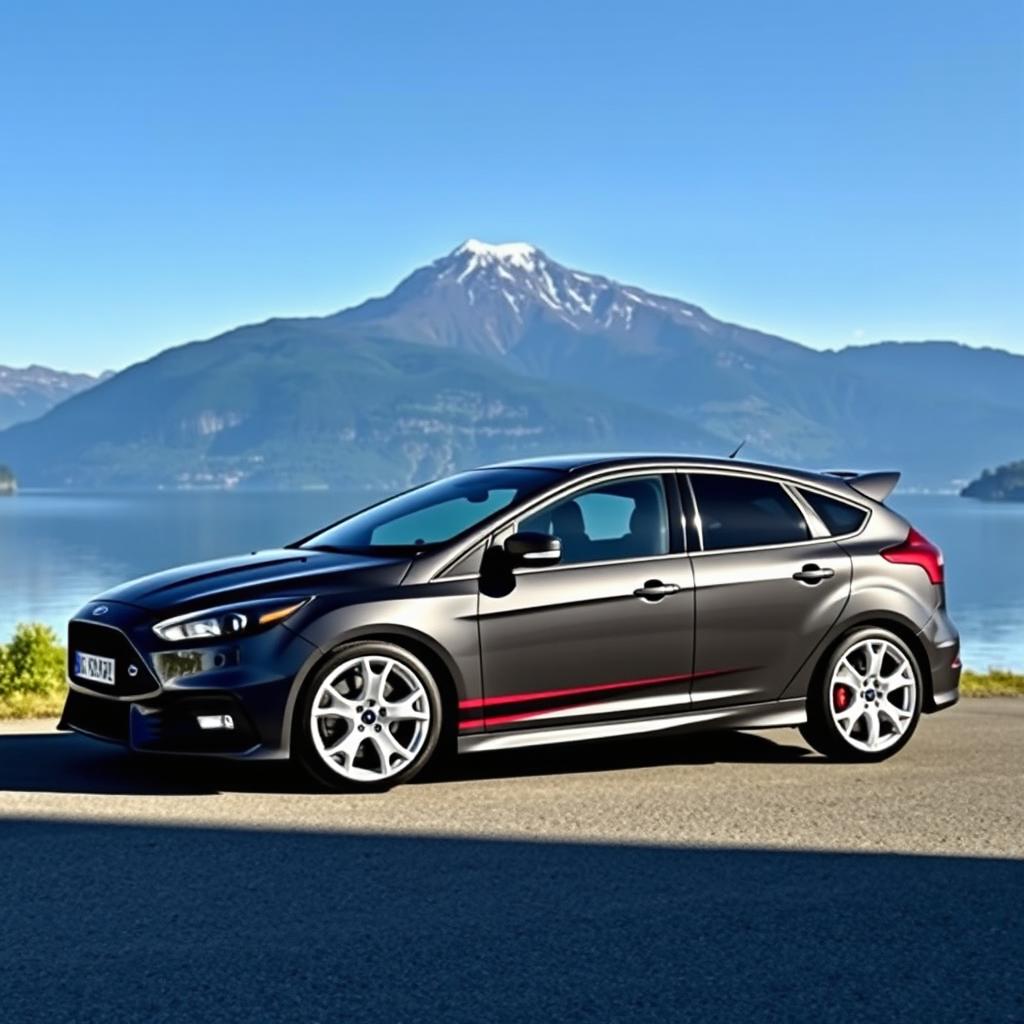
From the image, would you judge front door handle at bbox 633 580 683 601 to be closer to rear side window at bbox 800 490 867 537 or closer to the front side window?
the front side window

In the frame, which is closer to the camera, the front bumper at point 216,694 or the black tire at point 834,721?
the front bumper at point 216,694

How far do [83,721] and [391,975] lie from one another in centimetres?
362

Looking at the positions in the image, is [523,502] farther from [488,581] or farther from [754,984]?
[754,984]

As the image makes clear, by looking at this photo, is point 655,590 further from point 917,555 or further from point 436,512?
point 917,555

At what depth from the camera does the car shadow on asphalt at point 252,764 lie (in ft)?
25.5

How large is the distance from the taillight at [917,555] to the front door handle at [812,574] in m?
0.43

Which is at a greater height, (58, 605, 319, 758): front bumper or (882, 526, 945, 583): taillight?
(882, 526, 945, 583): taillight

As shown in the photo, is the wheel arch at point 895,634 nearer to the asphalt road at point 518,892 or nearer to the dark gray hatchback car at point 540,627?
the dark gray hatchback car at point 540,627

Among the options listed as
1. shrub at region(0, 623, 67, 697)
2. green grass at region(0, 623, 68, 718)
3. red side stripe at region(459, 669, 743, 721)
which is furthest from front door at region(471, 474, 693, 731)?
shrub at region(0, 623, 67, 697)

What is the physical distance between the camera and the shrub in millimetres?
14031

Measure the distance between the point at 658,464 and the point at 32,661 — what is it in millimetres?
8500

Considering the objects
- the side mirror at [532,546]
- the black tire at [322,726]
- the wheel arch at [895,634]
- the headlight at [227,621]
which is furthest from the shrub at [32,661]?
the wheel arch at [895,634]

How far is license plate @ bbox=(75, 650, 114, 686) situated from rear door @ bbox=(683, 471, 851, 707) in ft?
9.04

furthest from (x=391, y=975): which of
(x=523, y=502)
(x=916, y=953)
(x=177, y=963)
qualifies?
(x=523, y=502)
